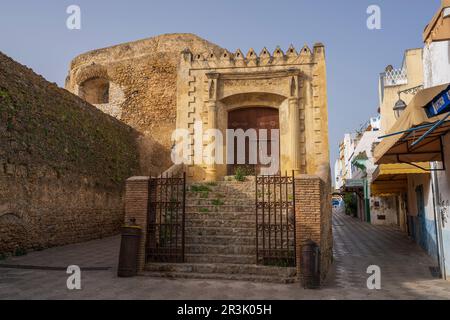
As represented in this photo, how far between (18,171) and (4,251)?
2062 millimetres

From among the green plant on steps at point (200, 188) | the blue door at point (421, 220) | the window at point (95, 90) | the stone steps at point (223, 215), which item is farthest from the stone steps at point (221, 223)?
the window at point (95, 90)

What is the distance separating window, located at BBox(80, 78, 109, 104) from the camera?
23.0 metres

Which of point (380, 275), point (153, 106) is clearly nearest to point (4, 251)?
point (380, 275)

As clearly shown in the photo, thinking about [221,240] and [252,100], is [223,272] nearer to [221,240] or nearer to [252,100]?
[221,240]

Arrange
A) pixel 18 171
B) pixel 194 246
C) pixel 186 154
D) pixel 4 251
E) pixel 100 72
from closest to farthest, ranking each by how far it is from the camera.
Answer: pixel 194 246 < pixel 4 251 < pixel 18 171 < pixel 186 154 < pixel 100 72

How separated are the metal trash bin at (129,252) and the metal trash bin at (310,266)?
10.6ft

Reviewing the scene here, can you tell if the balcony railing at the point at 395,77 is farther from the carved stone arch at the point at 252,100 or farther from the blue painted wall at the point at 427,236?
the carved stone arch at the point at 252,100

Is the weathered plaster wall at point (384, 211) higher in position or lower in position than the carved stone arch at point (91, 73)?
lower

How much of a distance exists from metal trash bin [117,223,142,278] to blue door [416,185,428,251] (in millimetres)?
8718

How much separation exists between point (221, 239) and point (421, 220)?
7.61 m

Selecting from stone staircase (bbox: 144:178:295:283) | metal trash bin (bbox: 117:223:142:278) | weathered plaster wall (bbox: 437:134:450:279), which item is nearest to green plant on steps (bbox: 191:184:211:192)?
stone staircase (bbox: 144:178:295:283)

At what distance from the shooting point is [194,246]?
7.91m

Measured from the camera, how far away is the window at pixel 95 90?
23.0 m

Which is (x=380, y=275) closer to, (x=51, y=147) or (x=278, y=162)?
(x=278, y=162)
